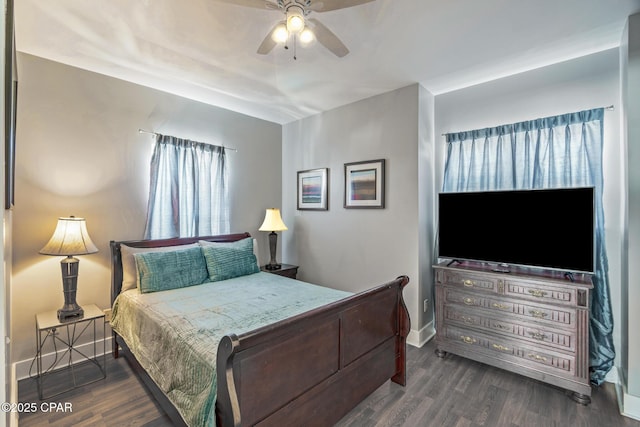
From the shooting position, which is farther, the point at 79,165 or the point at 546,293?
the point at 79,165

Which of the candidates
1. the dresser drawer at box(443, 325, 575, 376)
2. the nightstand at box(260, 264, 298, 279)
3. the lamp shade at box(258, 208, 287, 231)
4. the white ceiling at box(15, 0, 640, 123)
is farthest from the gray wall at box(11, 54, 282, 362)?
the dresser drawer at box(443, 325, 575, 376)

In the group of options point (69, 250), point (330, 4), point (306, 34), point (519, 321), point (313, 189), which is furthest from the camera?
point (313, 189)

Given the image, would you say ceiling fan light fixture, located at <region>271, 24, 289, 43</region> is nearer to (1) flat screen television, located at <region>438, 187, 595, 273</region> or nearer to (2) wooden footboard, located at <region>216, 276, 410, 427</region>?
Result: (2) wooden footboard, located at <region>216, 276, 410, 427</region>

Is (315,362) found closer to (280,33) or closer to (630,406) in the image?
(280,33)

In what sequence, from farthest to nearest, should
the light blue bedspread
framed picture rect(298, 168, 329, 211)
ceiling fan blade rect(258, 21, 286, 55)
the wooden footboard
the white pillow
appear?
framed picture rect(298, 168, 329, 211) → the white pillow → ceiling fan blade rect(258, 21, 286, 55) → the light blue bedspread → the wooden footboard

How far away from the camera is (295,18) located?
5.79 feet

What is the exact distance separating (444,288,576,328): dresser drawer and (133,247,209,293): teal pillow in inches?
97.7

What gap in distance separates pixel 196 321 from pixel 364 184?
2.38m

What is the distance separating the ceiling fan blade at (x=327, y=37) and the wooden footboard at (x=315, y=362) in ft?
5.65

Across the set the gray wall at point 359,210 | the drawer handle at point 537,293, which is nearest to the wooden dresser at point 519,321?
the drawer handle at point 537,293

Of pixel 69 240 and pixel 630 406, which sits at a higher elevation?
pixel 69 240

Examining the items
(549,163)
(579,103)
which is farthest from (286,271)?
(579,103)

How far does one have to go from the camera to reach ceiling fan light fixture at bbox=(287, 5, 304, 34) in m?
1.76

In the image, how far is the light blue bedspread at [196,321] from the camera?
166cm
